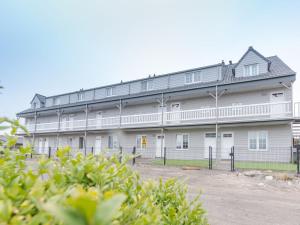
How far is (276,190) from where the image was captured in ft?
25.8

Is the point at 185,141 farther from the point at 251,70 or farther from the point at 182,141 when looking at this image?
the point at 251,70

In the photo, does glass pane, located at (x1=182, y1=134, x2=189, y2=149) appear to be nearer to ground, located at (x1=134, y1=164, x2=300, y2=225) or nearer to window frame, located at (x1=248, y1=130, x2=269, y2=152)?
window frame, located at (x1=248, y1=130, x2=269, y2=152)

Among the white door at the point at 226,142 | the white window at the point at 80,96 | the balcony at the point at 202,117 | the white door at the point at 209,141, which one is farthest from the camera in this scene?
the white window at the point at 80,96

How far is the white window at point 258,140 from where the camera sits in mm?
16216

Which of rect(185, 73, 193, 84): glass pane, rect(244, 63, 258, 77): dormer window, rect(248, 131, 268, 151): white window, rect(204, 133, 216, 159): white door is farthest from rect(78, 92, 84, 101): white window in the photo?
rect(248, 131, 268, 151): white window

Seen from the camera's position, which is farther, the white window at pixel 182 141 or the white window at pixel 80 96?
the white window at pixel 80 96

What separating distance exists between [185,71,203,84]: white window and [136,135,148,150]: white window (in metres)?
6.72

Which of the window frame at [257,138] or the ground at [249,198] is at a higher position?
the window frame at [257,138]

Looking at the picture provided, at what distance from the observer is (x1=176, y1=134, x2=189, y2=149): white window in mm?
19422

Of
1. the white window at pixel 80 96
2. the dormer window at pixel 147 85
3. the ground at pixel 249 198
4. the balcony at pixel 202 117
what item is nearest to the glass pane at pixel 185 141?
the balcony at pixel 202 117

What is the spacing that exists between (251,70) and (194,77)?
16.1ft

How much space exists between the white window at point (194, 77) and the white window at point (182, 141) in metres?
5.12

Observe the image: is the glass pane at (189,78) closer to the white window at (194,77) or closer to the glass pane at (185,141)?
the white window at (194,77)

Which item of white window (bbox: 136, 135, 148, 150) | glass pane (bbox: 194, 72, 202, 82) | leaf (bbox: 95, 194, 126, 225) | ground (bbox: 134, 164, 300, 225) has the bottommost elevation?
ground (bbox: 134, 164, 300, 225)
